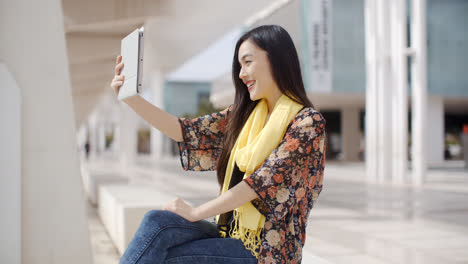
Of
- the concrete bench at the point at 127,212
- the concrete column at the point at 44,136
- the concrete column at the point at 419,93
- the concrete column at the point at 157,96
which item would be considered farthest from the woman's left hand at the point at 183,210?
the concrete column at the point at 157,96

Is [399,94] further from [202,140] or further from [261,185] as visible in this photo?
[261,185]

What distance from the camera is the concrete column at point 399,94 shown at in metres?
12.9

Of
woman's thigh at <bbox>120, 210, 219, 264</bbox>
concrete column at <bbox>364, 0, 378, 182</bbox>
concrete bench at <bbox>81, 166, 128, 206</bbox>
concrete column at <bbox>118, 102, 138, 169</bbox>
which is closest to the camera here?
woman's thigh at <bbox>120, 210, 219, 264</bbox>

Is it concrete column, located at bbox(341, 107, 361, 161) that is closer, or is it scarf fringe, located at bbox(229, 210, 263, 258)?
scarf fringe, located at bbox(229, 210, 263, 258)

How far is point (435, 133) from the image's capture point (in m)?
26.1

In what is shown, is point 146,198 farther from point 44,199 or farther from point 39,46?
point 39,46

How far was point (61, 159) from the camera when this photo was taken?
3.32m

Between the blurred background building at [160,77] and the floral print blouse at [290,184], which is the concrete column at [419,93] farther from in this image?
the floral print blouse at [290,184]

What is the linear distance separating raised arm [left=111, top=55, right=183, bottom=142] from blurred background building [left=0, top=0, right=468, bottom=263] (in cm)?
62

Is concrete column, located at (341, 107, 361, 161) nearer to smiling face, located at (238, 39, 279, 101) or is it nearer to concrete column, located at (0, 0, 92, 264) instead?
concrete column, located at (0, 0, 92, 264)

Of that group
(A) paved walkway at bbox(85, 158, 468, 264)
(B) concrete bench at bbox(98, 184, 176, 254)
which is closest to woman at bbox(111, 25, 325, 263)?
(A) paved walkway at bbox(85, 158, 468, 264)

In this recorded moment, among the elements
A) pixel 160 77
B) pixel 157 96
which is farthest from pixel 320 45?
pixel 157 96

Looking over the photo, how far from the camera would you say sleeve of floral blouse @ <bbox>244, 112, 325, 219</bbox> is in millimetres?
1917

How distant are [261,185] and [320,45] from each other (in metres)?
22.0
